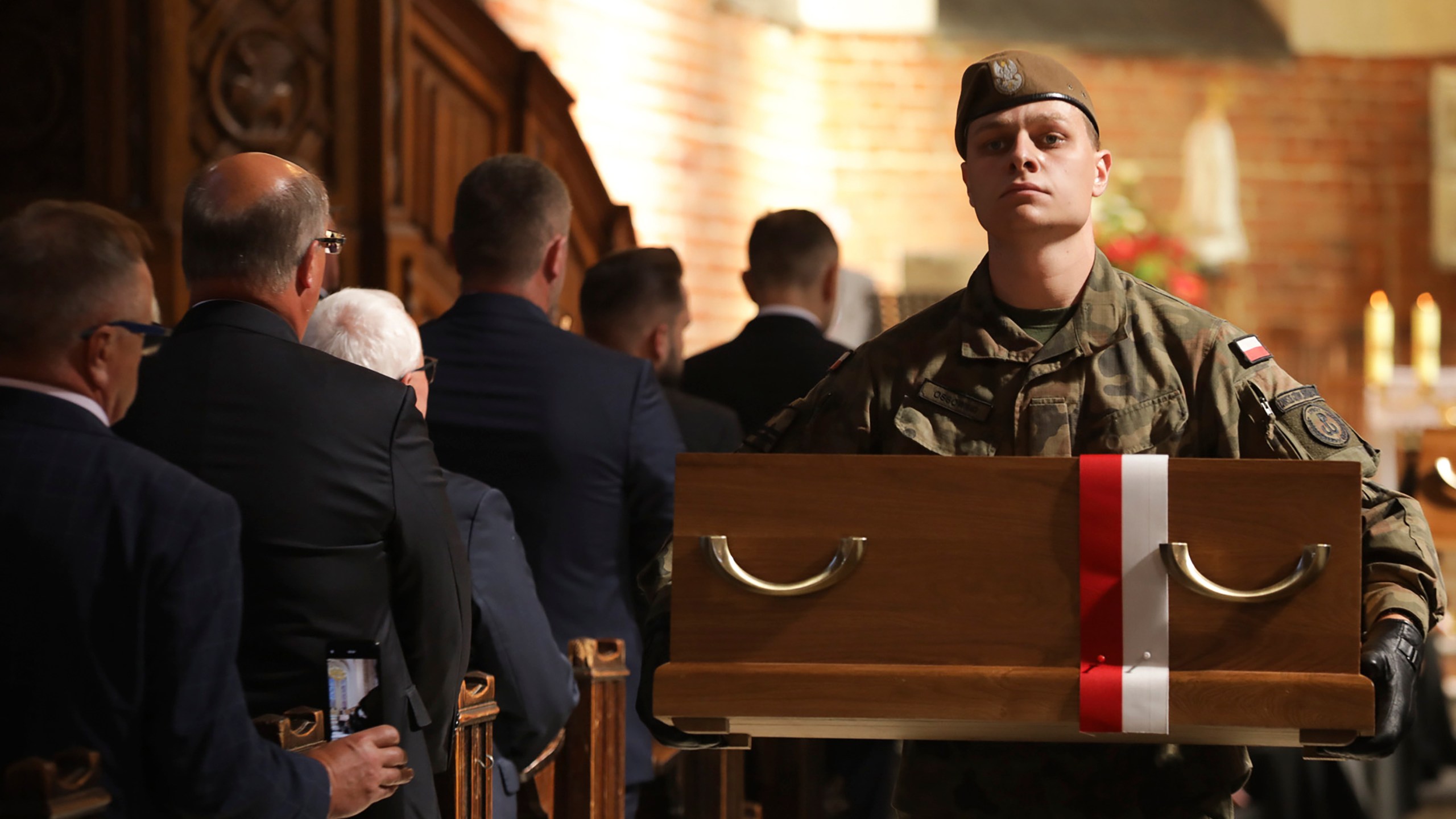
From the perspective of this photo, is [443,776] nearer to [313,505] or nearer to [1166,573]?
[313,505]

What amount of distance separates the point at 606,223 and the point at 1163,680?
17.4 feet

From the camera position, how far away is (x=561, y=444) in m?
2.93

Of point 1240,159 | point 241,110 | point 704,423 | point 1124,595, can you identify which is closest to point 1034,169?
point 1124,595

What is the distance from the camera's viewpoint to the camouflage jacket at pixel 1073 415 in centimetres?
183

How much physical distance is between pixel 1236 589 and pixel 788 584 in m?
0.41

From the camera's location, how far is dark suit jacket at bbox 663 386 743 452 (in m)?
3.44

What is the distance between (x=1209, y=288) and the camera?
1038 centimetres

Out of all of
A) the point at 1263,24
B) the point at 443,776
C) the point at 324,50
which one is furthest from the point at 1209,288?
the point at 443,776

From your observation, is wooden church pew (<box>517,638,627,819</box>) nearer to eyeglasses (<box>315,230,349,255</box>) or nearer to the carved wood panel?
eyeglasses (<box>315,230,349,255</box>)

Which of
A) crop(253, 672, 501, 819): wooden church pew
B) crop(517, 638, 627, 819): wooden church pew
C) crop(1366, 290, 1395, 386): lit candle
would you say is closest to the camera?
crop(253, 672, 501, 819): wooden church pew

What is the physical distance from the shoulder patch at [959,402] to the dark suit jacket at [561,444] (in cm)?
106

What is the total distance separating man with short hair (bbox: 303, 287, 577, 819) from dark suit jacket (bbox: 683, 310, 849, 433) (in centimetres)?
153

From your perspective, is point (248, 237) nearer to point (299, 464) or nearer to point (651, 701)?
point (299, 464)

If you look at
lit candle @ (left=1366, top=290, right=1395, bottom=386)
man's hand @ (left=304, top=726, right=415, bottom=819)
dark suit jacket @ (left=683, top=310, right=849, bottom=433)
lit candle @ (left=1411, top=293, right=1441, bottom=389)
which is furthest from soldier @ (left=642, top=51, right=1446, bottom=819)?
lit candle @ (left=1366, top=290, right=1395, bottom=386)
